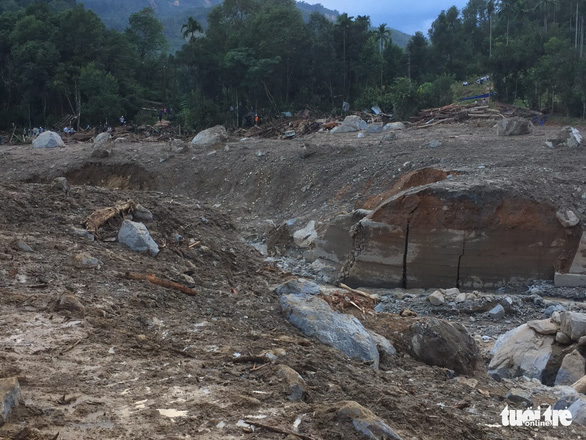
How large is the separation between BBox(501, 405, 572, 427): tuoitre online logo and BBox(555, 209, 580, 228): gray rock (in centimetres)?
642

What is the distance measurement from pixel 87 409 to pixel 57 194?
185 inches

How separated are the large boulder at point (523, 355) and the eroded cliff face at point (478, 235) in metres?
3.37

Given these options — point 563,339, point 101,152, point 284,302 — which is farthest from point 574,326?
point 101,152

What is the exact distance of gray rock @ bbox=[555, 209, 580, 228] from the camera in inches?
392

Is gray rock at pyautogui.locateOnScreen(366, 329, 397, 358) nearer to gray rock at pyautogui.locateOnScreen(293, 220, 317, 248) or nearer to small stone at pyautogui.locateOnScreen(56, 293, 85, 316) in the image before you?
small stone at pyautogui.locateOnScreen(56, 293, 85, 316)

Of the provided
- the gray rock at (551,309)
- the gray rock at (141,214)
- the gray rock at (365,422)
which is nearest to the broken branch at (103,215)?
the gray rock at (141,214)

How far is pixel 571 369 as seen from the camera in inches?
234

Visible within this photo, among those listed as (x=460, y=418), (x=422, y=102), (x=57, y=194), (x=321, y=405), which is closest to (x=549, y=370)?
(x=460, y=418)

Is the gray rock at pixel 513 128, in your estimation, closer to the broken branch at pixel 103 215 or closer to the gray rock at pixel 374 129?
the gray rock at pixel 374 129

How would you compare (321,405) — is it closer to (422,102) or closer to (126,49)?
(422,102)

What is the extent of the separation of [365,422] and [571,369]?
3.79 meters

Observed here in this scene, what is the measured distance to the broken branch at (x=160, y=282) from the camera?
5430 mm

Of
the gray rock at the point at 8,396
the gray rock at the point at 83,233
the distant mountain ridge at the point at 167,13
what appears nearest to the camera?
the gray rock at the point at 8,396

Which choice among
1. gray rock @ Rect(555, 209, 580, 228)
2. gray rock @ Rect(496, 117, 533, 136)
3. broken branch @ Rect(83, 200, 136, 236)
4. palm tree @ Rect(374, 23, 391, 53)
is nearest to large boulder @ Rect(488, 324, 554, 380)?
gray rock @ Rect(555, 209, 580, 228)
